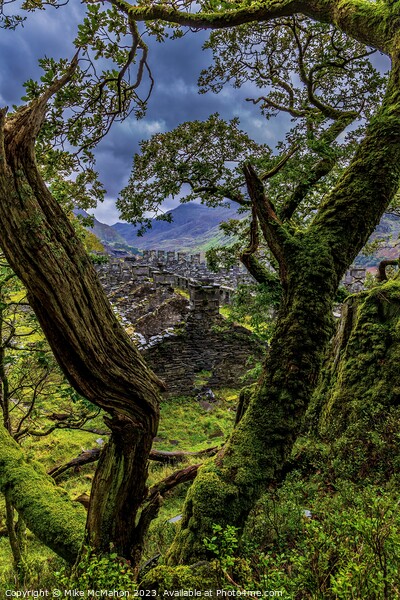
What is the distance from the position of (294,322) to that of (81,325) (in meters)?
2.38

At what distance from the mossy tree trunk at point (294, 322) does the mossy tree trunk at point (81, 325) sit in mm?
819

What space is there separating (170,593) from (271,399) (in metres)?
1.98

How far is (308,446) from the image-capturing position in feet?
18.8

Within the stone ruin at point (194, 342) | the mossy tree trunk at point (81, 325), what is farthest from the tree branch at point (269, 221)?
the stone ruin at point (194, 342)

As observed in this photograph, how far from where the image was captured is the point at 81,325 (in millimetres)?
2695

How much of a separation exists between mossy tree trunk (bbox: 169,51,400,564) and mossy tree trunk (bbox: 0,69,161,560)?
2.69ft

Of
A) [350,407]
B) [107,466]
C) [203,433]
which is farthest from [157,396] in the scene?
[203,433]

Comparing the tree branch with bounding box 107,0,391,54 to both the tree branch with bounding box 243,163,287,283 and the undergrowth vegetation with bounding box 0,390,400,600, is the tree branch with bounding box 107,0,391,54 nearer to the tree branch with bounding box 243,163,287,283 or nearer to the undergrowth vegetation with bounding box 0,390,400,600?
the tree branch with bounding box 243,163,287,283

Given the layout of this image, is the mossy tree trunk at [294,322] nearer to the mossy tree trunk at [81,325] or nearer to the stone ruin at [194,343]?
the mossy tree trunk at [81,325]

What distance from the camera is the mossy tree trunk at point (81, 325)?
2.51m

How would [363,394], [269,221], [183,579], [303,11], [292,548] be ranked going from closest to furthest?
1. [183,579]
2. [292,548]
3. [269,221]
4. [303,11]
5. [363,394]

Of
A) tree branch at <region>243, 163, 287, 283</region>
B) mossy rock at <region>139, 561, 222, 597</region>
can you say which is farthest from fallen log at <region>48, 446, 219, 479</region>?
tree branch at <region>243, 163, 287, 283</region>

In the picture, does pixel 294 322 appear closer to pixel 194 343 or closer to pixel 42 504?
pixel 42 504

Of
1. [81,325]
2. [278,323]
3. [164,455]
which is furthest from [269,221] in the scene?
[164,455]
